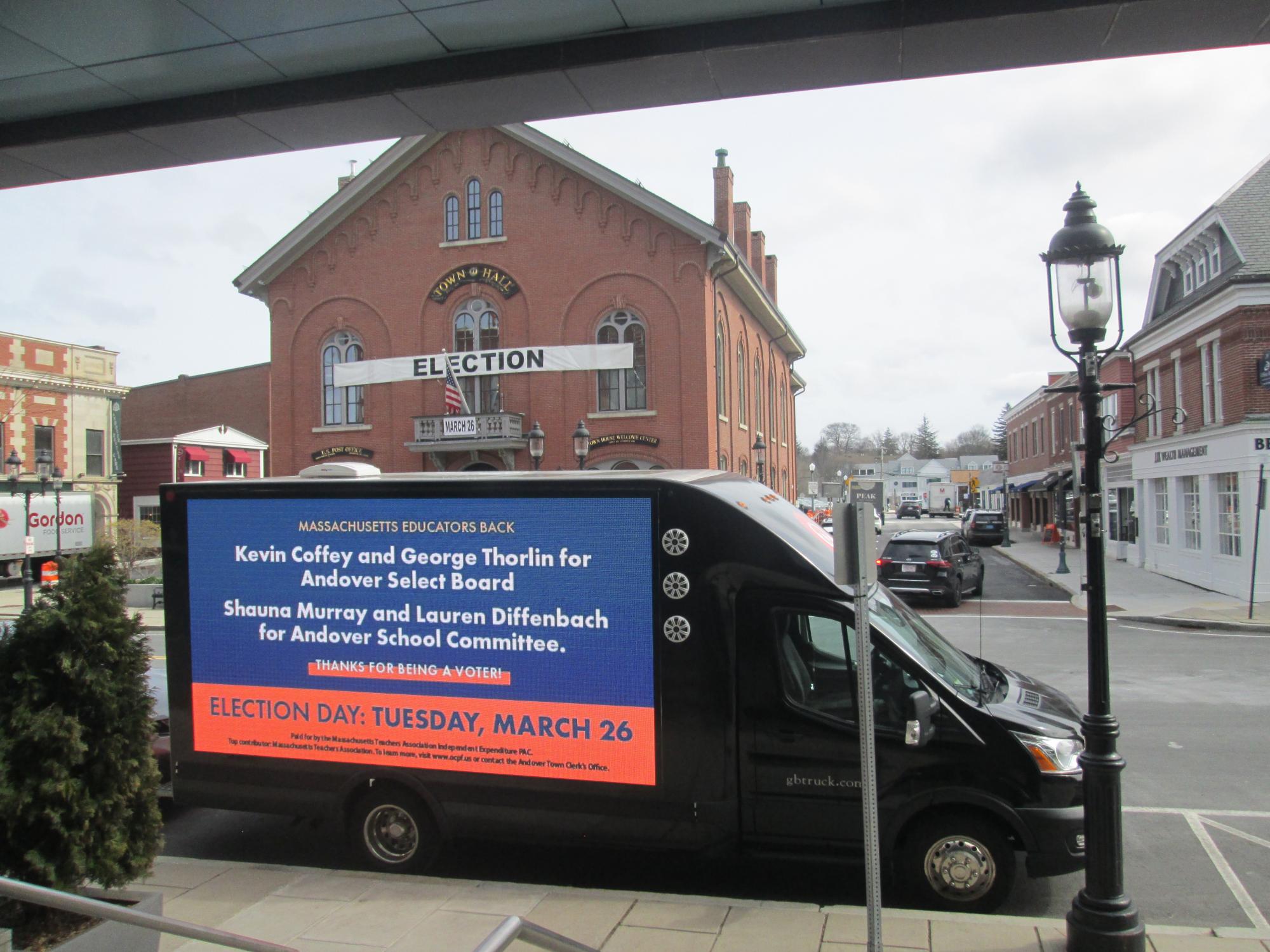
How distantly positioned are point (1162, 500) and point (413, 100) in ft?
98.3

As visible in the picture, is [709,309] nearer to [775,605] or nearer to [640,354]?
[640,354]

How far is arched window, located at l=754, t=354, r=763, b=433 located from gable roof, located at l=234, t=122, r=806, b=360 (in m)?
3.14

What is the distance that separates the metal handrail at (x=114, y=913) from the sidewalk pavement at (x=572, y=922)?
1552 mm

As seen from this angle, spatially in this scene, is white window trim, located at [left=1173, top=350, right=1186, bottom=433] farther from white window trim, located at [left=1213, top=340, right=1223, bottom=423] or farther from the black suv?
the black suv

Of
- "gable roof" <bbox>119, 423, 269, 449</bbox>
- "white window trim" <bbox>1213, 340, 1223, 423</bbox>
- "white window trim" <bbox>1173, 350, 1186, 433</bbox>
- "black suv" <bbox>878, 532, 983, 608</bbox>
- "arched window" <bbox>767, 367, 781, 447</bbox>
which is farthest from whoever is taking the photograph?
"gable roof" <bbox>119, 423, 269, 449</bbox>

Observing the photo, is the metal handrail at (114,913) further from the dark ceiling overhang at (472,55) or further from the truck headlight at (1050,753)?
the truck headlight at (1050,753)

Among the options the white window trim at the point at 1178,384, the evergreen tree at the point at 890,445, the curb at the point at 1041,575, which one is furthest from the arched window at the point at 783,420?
the evergreen tree at the point at 890,445

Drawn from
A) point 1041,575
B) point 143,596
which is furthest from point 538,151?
point 1041,575

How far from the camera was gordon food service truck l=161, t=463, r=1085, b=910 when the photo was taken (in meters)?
5.47

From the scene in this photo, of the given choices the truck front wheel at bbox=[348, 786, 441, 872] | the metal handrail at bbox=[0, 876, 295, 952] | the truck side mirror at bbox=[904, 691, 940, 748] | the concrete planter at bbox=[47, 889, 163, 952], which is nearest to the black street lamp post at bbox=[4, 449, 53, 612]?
the truck front wheel at bbox=[348, 786, 441, 872]

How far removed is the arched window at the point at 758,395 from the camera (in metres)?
37.5

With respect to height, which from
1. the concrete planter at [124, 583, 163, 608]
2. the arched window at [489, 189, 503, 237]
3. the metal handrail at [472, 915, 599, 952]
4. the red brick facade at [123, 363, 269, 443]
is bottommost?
the concrete planter at [124, 583, 163, 608]

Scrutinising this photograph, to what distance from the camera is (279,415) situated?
32938mm

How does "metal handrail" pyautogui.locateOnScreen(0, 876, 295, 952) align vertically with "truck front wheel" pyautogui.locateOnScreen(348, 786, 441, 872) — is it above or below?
above
